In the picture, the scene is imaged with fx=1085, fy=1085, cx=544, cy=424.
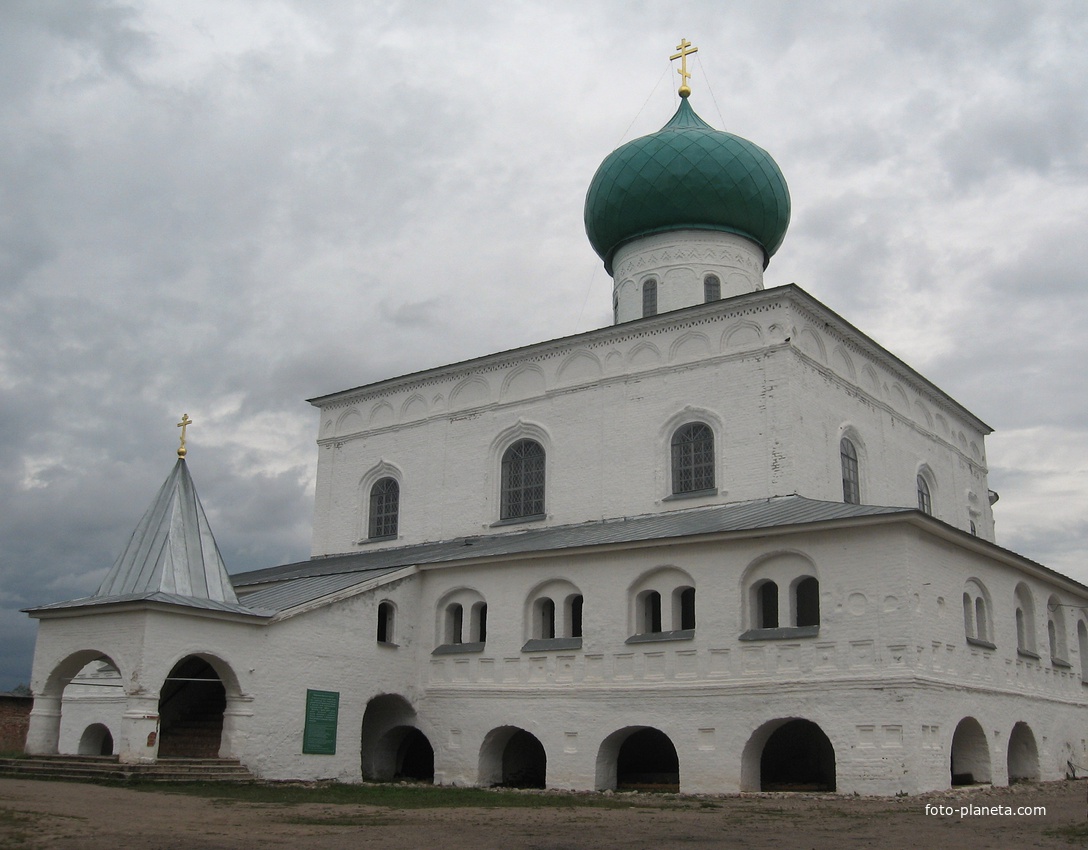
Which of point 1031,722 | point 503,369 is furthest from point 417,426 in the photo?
point 1031,722

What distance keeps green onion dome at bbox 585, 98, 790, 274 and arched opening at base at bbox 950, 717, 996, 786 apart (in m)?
9.31

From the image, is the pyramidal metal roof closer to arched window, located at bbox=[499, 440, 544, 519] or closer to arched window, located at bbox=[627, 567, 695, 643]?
arched window, located at bbox=[499, 440, 544, 519]

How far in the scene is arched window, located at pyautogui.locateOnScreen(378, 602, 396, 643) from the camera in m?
15.9

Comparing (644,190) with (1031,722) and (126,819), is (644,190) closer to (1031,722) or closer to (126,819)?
(1031,722)

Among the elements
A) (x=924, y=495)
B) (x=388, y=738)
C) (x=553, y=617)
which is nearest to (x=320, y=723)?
(x=388, y=738)

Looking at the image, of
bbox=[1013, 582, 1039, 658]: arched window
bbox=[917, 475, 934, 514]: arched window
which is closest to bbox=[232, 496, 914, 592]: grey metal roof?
bbox=[1013, 582, 1039, 658]: arched window

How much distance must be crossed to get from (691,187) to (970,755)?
10047 millimetres

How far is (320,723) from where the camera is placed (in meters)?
14.3

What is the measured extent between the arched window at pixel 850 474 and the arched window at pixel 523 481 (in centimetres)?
477

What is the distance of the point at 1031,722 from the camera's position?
14.3m

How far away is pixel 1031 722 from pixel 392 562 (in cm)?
947

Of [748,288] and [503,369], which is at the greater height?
[748,288]

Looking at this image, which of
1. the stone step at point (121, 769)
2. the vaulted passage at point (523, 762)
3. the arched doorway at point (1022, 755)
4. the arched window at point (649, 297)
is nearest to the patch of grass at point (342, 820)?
the stone step at point (121, 769)

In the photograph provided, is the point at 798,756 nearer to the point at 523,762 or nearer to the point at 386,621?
the point at 523,762
